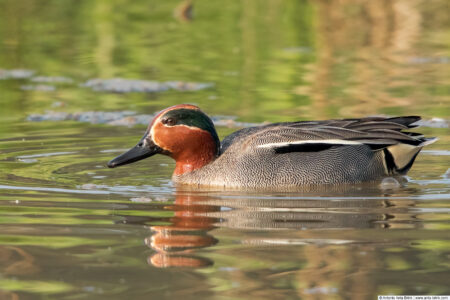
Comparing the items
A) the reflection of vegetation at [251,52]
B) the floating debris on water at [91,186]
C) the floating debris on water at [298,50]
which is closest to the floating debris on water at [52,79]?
the reflection of vegetation at [251,52]

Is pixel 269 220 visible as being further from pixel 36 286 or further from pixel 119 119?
pixel 119 119

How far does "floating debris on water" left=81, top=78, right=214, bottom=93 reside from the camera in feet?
40.6

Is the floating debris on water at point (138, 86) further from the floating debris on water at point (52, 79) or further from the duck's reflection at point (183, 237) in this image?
the duck's reflection at point (183, 237)

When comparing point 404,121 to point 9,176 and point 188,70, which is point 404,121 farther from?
point 188,70

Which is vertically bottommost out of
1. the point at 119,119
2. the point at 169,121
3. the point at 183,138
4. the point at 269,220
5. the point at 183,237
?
the point at 183,237

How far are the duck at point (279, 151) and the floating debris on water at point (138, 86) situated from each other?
4271 mm

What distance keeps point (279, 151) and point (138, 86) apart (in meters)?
5.04

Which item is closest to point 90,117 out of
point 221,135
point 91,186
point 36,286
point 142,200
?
point 221,135

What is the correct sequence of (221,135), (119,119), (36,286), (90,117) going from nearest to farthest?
(36,286), (221,135), (119,119), (90,117)

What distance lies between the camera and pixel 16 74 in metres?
13.4

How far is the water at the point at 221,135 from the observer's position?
5109 millimetres

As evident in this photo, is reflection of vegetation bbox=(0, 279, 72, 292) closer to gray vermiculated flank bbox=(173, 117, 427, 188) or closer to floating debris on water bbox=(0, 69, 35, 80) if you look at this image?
gray vermiculated flank bbox=(173, 117, 427, 188)

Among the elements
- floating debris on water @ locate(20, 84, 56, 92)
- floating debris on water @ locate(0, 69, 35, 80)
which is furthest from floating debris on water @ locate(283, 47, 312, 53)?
floating debris on water @ locate(20, 84, 56, 92)

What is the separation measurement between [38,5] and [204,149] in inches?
461
